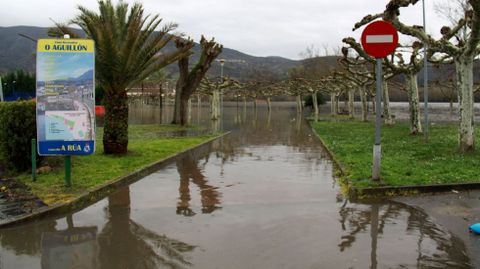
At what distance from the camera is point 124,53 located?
13359mm

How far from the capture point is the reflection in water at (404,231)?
5.07m

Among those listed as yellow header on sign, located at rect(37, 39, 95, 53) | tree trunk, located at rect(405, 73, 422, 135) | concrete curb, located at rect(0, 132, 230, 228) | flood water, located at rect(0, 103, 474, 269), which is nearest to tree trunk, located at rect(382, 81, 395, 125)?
tree trunk, located at rect(405, 73, 422, 135)

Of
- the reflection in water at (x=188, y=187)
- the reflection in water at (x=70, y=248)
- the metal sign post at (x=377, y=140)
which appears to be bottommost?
the reflection in water at (x=70, y=248)

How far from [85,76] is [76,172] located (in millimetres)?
2753

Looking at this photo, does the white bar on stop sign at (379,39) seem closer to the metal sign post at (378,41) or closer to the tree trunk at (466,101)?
the metal sign post at (378,41)

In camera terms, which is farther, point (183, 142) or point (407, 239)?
point (183, 142)

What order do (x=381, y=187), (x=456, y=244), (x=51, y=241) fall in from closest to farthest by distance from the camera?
(x=456, y=244), (x=51, y=241), (x=381, y=187)

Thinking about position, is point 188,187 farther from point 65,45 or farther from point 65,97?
point 65,45

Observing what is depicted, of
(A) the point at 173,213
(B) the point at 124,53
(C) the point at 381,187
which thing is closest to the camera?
(A) the point at 173,213

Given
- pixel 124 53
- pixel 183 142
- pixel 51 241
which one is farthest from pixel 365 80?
pixel 51 241

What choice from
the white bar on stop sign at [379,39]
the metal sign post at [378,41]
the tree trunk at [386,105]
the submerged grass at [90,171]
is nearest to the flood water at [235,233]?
the submerged grass at [90,171]

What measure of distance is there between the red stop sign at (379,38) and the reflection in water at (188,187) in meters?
4.05

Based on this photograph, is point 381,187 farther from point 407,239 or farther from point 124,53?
point 124,53

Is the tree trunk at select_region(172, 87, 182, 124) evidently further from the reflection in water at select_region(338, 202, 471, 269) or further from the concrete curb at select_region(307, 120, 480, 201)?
the reflection in water at select_region(338, 202, 471, 269)
